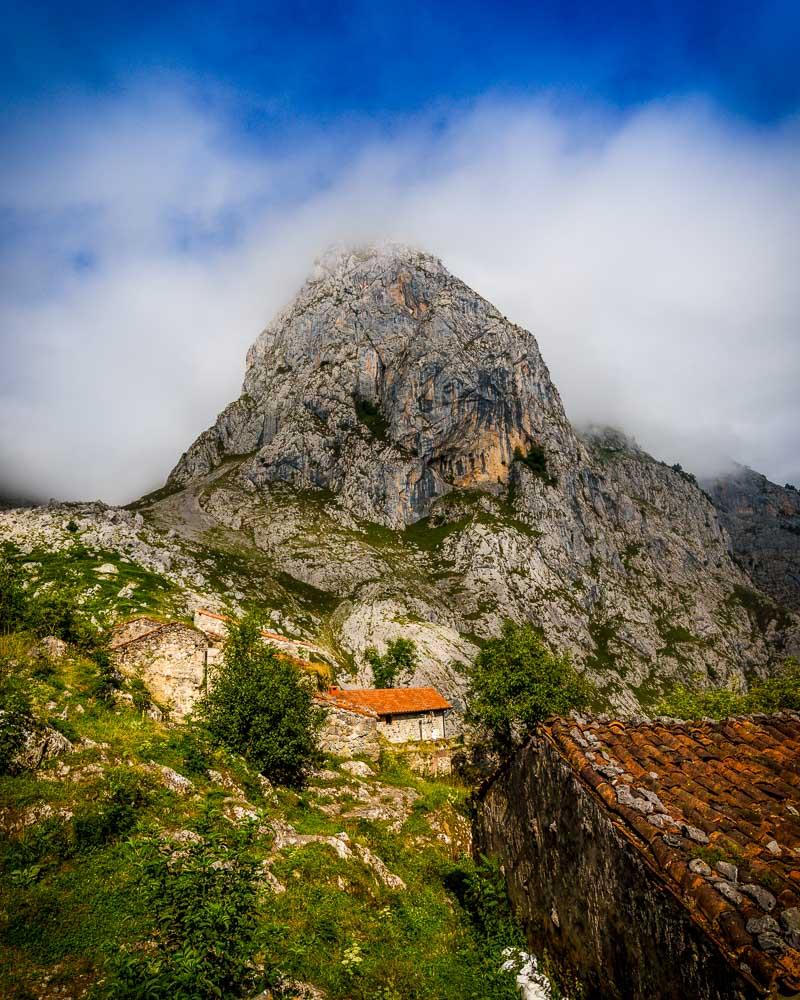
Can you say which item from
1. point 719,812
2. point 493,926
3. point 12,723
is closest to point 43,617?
point 12,723

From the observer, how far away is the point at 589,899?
700 cm

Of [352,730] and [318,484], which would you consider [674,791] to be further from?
[318,484]

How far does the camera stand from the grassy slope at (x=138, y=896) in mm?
8719

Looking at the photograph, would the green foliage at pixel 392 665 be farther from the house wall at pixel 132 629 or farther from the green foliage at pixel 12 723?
the green foliage at pixel 12 723

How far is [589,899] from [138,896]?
8.02 metres

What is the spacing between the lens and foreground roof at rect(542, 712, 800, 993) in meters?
4.83

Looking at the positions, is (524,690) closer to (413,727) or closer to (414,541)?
(413,727)

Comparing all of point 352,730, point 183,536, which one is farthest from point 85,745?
point 183,536

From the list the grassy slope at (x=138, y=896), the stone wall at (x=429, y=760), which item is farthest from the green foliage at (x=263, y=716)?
the stone wall at (x=429, y=760)

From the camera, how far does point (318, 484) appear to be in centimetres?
17875

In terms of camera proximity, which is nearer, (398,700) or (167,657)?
(167,657)

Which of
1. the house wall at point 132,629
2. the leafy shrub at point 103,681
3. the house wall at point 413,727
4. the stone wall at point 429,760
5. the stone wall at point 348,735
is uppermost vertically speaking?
the house wall at point 132,629

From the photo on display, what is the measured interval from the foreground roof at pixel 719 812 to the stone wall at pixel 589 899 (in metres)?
0.21

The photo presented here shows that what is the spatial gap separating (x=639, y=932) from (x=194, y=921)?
16.7 ft
